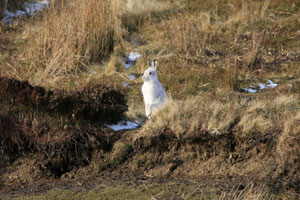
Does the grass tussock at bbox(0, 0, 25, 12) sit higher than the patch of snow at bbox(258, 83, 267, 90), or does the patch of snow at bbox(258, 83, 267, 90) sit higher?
the grass tussock at bbox(0, 0, 25, 12)

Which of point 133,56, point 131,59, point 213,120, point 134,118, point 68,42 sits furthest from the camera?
point 133,56

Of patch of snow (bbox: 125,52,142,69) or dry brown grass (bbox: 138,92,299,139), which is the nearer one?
dry brown grass (bbox: 138,92,299,139)

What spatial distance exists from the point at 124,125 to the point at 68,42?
2.64 meters

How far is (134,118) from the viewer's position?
7637 millimetres

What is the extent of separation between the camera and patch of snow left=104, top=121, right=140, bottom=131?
7.27 metres

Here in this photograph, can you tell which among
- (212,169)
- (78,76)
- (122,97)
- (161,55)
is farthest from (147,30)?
(212,169)

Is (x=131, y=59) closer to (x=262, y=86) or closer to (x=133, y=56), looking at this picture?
(x=133, y=56)

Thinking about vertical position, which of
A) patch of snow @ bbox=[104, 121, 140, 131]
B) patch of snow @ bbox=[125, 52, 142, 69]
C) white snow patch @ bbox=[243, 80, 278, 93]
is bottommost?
white snow patch @ bbox=[243, 80, 278, 93]

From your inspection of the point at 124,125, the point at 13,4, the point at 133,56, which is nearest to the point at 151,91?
the point at 124,125

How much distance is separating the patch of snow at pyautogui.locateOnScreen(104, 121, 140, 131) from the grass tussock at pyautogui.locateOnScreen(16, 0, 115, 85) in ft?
5.63

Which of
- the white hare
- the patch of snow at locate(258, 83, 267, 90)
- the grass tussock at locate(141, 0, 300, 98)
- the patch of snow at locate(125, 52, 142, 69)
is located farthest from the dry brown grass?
the patch of snow at locate(125, 52, 142, 69)

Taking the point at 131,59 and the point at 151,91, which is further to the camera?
the point at 131,59

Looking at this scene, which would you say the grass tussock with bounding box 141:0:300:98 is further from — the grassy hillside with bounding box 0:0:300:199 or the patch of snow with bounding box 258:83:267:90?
the patch of snow with bounding box 258:83:267:90

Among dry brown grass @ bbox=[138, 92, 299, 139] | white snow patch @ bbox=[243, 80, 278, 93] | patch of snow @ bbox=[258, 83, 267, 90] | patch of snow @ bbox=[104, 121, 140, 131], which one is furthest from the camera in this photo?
patch of snow @ bbox=[258, 83, 267, 90]
